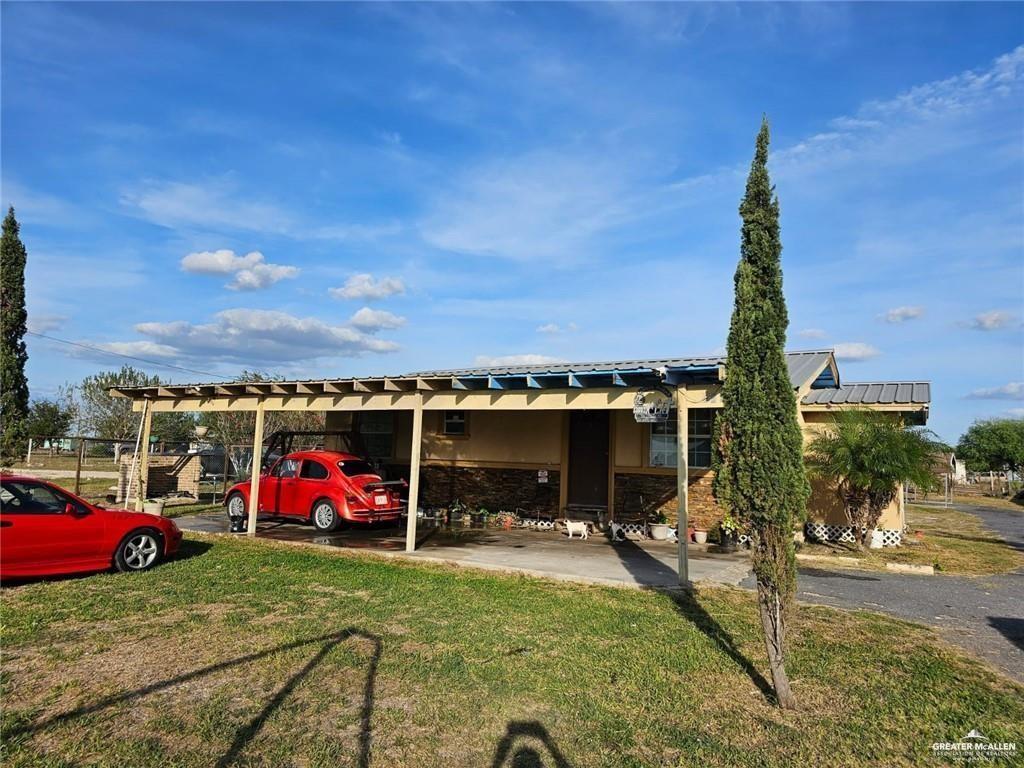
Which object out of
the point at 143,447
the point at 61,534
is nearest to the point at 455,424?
the point at 143,447

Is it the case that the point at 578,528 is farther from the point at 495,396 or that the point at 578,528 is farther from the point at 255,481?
the point at 255,481

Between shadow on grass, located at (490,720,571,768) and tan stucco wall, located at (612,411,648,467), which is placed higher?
tan stucco wall, located at (612,411,648,467)

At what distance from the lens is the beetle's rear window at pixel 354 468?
42.1 ft

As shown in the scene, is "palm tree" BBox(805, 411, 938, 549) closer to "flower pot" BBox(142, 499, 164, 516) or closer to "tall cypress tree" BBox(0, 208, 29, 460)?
"flower pot" BBox(142, 499, 164, 516)

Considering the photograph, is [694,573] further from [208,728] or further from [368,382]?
[208,728]

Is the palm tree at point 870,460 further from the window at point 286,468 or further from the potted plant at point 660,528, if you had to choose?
the window at point 286,468

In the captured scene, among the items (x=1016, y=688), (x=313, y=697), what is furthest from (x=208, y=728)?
(x=1016, y=688)

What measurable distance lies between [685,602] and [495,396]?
4.38 m

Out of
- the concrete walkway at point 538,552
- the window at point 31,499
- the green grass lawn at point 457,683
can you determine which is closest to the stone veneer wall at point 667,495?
the concrete walkway at point 538,552

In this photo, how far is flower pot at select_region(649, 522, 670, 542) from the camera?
12.9 metres

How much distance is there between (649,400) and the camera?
28.8ft

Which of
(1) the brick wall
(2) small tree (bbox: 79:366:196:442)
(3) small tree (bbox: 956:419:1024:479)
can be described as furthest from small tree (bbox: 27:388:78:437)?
(3) small tree (bbox: 956:419:1024:479)

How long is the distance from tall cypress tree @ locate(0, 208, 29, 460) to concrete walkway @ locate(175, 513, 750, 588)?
403cm

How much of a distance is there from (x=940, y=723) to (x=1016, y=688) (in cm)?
123
